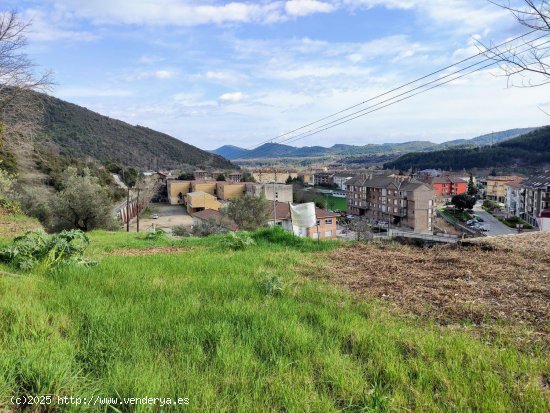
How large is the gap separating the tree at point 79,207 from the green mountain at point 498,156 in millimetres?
103635

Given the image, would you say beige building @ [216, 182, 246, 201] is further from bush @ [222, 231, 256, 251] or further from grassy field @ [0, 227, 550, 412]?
grassy field @ [0, 227, 550, 412]

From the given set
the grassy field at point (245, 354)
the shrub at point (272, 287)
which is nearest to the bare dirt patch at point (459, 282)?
the grassy field at point (245, 354)

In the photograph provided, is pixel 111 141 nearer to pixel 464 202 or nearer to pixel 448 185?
pixel 464 202

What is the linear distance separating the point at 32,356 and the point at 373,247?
626 cm

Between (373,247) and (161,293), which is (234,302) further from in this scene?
(373,247)

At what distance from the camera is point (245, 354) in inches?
95.5

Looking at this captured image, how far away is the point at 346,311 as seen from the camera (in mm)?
3389

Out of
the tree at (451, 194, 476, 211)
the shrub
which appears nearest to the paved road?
the tree at (451, 194, 476, 211)

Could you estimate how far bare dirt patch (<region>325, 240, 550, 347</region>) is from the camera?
332cm

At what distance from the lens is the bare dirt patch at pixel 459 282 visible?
3324 millimetres

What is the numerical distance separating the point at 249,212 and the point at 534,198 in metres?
38.1

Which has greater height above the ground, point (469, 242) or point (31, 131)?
point (31, 131)

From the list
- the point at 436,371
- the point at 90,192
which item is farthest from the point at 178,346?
the point at 90,192

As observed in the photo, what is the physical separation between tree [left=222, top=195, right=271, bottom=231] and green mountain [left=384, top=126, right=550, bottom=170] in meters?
93.6
